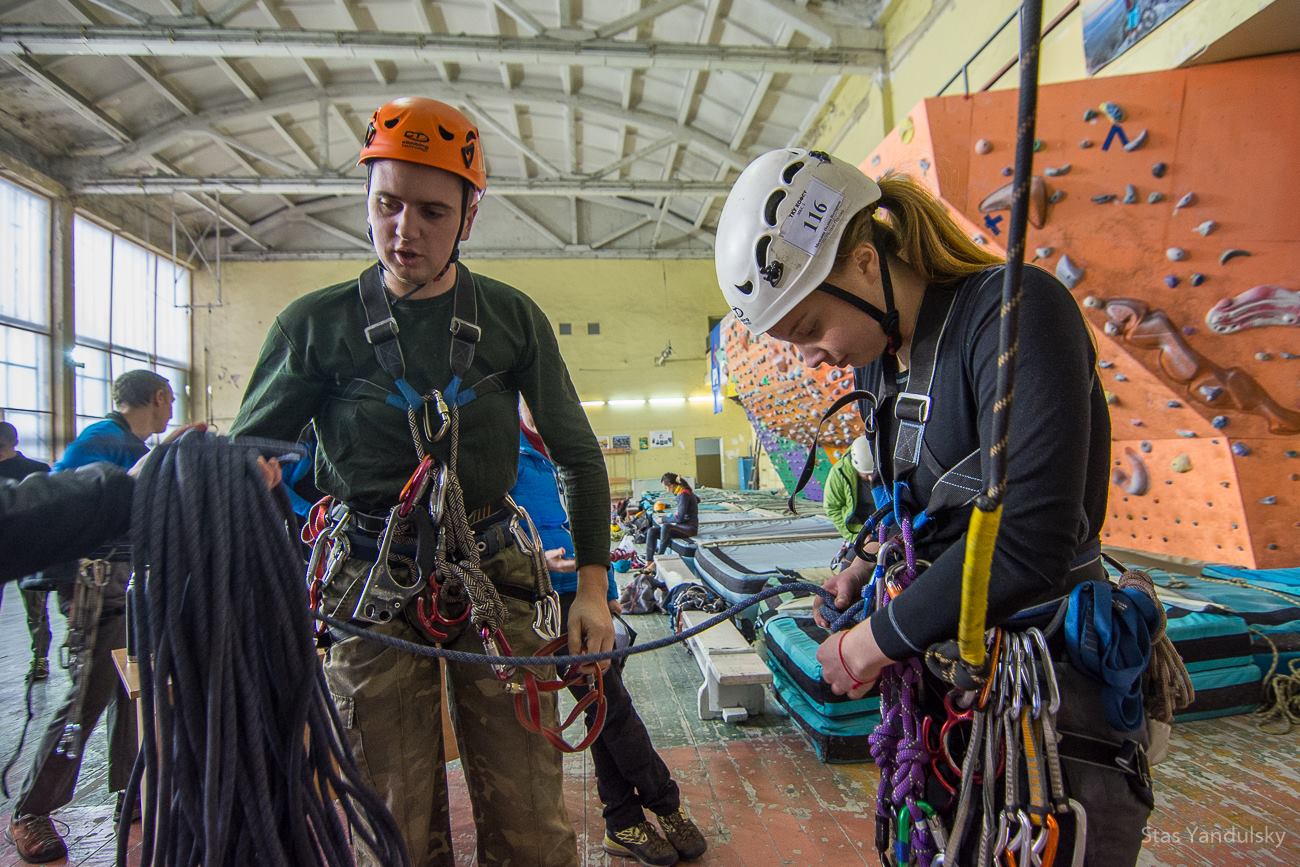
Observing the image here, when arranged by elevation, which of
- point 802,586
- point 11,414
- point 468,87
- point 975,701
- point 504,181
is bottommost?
point 975,701

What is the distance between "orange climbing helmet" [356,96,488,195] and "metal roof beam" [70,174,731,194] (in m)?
9.80

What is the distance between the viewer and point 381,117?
3.87 feet

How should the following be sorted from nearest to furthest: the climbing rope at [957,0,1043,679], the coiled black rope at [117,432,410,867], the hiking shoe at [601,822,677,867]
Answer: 1. the climbing rope at [957,0,1043,679]
2. the coiled black rope at [117,432,410,867]
3. the hiking shoe at [601,822,677,867]

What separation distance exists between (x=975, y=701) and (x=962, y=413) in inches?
16.8

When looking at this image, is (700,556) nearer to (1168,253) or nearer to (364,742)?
(1168,253)

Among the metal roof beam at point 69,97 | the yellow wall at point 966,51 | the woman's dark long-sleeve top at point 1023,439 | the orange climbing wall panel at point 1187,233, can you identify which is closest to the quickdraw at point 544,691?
the woman's dark long-sleeve top at point 1023,439

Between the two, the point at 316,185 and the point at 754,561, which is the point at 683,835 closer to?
the point at 754,561

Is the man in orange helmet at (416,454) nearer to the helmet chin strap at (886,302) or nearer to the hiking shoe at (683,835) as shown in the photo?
the helmet chin strap at (886,302)

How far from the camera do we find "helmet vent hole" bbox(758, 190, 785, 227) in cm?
106

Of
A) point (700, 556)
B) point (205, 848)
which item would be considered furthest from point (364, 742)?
point (700, 556)

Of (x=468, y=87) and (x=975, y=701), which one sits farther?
(x=468, y=87)

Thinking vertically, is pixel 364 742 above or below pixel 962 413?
below

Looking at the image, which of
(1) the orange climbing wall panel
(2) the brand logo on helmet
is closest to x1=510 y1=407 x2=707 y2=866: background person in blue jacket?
(2) the brand logo on helmet

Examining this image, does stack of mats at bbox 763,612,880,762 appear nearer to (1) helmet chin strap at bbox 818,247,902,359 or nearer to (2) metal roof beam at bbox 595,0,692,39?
(1) helmet chin strap at bbox 818,247,902,359
